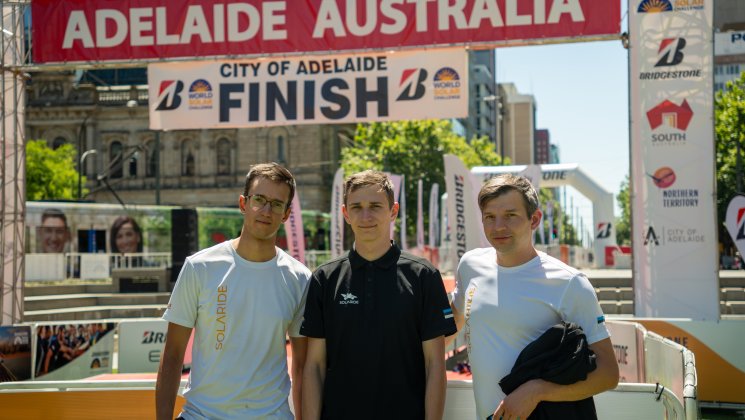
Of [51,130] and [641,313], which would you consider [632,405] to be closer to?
[641,313]

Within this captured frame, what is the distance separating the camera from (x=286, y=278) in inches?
151

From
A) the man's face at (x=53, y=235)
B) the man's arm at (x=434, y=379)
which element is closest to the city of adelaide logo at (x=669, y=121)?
the man's arm at (x=434, y=379)

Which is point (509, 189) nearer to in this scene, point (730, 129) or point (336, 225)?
point (336, 225)

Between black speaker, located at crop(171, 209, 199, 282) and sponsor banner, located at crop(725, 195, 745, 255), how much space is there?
1719 cm

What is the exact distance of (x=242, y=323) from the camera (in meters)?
3.75

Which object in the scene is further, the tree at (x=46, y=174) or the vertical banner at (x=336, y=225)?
the tree at (x=46, y=174)

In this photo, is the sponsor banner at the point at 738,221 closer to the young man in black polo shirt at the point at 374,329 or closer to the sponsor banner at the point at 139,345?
the sponsor banner at the point at 139,345

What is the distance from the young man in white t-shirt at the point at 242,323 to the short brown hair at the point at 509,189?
986 mm

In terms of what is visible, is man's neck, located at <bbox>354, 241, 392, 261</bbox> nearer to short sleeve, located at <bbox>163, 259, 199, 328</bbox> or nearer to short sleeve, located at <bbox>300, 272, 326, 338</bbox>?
short sleeve, located at <bbox>300, 272, 326, 338</bbox>

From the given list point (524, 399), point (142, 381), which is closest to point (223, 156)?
point (142, 381)

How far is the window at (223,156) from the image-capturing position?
2504 inches

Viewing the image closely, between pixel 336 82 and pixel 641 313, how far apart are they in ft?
19.4

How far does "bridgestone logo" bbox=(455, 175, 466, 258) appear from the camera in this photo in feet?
45.3

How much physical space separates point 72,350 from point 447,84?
7.02 meters
